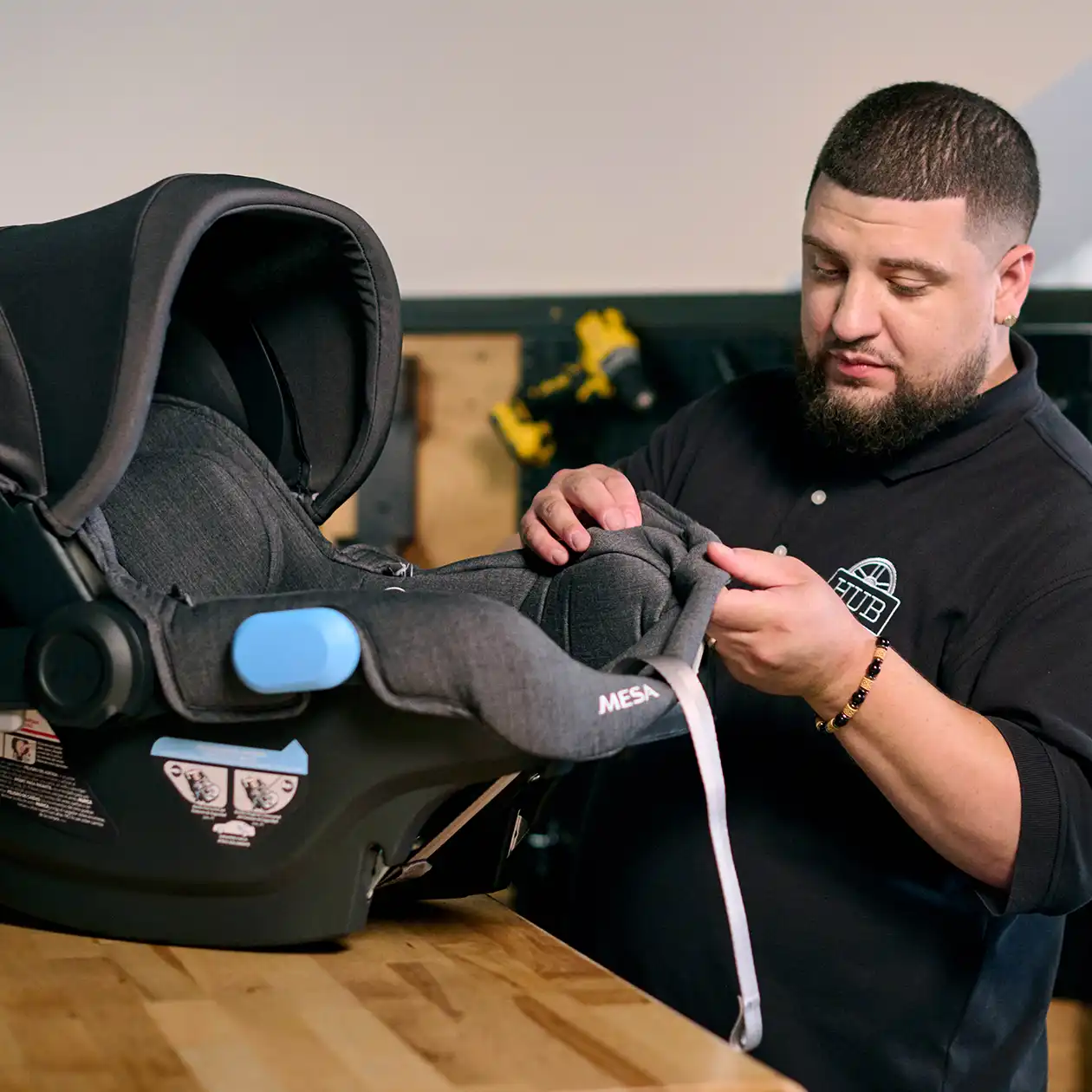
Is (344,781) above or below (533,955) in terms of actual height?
above

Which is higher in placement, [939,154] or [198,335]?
[939,154]

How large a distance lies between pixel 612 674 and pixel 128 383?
37 centimetres

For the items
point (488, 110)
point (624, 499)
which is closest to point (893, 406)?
point (624, 499)

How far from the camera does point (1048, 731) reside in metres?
1.10

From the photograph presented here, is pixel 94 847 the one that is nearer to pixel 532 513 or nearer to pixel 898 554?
pixel 532 513

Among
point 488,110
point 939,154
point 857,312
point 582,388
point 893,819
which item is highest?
point 488,110

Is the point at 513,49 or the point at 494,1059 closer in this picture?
the point at 494,1059

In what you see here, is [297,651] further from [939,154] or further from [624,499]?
[939,154]

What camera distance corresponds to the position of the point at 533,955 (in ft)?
2.93

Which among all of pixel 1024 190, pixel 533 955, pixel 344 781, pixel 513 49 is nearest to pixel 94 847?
pixel 344 781

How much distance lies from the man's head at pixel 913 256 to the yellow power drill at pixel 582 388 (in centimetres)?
90

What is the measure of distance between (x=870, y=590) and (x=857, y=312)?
0.27 m

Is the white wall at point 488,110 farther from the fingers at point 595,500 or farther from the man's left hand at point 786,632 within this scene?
the man's left hand at point 786,632

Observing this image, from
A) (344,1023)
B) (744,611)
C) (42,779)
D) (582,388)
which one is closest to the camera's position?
(344,1023)
